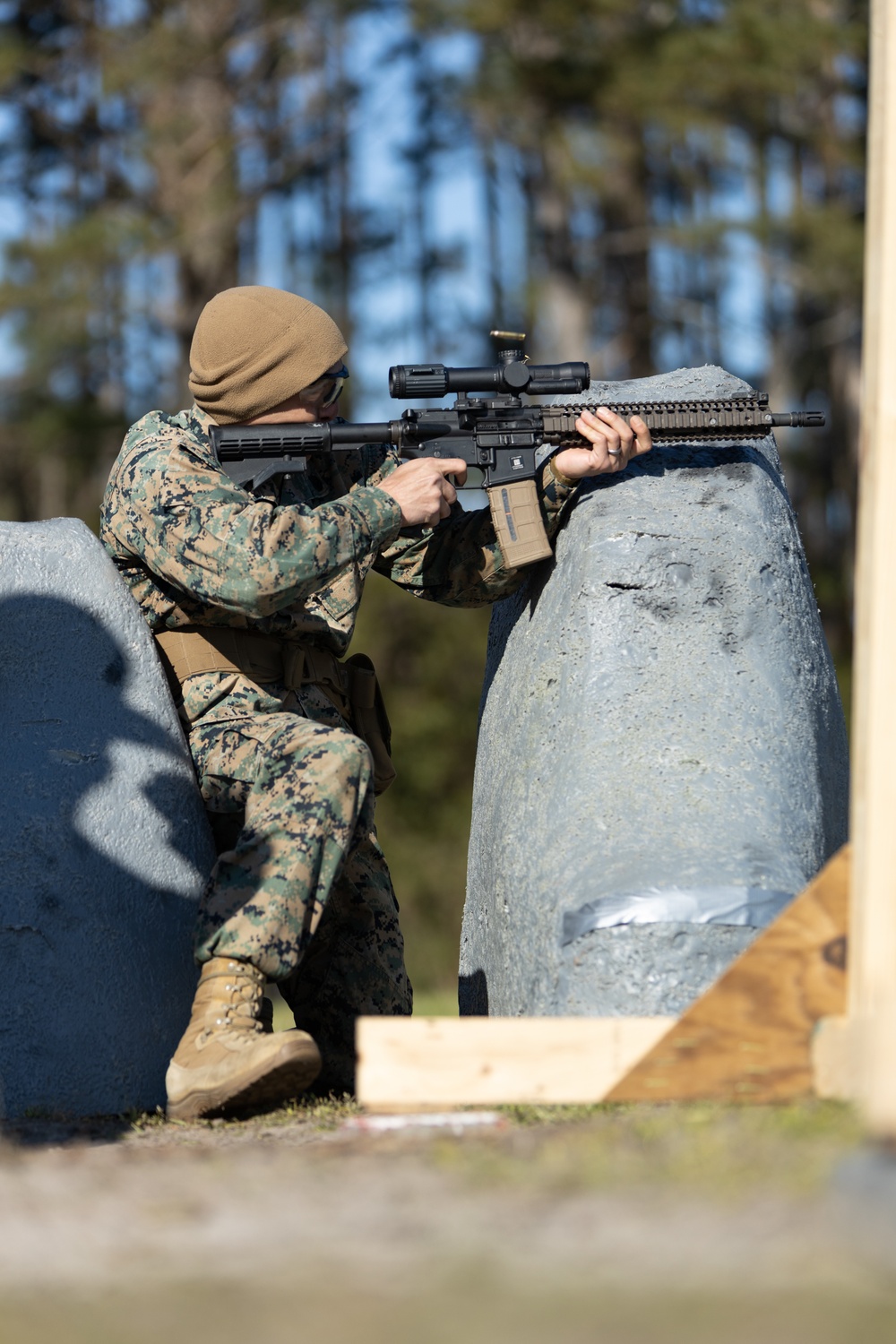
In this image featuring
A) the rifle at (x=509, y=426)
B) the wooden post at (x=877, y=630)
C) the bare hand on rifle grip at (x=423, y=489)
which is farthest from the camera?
the rifle at (x=509, y=426)

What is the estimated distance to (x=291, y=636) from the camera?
404 cm

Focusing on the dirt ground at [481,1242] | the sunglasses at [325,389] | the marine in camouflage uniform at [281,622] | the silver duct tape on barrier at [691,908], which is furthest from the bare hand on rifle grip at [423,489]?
the dirt ground at [481,1242]

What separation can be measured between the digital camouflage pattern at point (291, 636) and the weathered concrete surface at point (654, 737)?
0.27 metres

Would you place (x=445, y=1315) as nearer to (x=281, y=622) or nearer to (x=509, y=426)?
(x=281, y=622)

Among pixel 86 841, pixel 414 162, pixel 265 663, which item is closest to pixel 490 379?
pixel 265 663

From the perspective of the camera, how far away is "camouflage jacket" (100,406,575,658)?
3645 mm

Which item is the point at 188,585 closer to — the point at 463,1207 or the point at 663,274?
the point at 463,1207

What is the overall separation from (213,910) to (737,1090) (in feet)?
4.34

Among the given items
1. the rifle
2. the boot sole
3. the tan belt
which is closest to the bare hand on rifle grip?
the rifle

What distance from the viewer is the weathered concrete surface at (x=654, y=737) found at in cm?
349

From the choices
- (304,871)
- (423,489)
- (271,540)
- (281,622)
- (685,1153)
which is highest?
(423,489)

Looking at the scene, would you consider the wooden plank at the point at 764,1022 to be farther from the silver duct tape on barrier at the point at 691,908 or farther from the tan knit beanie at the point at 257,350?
the tan knit beanie at the point at 257,350

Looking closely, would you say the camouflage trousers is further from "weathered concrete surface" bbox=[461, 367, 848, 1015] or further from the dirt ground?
the dirt ground

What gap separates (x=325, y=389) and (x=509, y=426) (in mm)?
481
